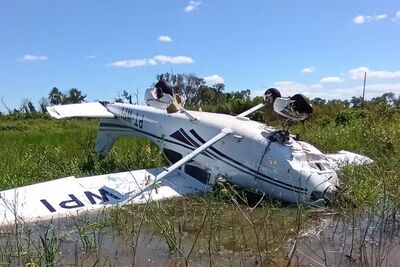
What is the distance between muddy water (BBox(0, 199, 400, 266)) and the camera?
4.85 m

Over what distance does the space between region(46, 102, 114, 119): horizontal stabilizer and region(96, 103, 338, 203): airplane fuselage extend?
81.9 inches

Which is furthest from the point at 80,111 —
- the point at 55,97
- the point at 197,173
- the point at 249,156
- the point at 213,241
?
the point at 55,97

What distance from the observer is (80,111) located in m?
12.5

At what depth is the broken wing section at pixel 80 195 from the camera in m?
7.42

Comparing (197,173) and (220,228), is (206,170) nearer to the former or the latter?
(197,173)

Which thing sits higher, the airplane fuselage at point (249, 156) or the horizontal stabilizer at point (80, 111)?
the horizontal stabilizer at point (80, 111)

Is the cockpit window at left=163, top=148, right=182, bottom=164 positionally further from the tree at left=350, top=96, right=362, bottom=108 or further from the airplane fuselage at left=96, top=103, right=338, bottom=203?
the tree at left=350, top=96, right=362, bottom=108

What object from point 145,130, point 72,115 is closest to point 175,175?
point 145,130

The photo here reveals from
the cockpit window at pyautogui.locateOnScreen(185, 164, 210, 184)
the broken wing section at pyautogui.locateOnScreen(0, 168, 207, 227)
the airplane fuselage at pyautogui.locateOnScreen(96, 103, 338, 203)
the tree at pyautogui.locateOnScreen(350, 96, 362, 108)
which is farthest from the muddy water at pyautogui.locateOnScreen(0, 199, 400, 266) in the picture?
the tree at pyautogui.locateOnScreen(350, 96, 362, 108)

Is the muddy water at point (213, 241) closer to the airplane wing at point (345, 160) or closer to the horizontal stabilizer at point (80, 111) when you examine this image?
the airplane wing at point (345, 160)

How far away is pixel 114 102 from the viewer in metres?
12.8

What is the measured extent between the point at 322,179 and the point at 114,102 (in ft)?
21.7

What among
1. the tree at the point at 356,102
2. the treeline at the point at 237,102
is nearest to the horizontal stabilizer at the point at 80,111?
the treeline at the point at 237,102

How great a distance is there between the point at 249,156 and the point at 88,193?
8.95ft
